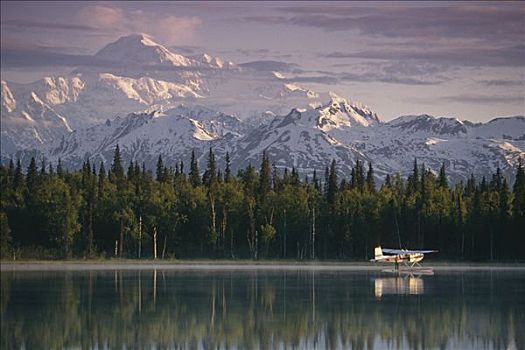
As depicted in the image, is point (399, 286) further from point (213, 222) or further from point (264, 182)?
point (264, 182)

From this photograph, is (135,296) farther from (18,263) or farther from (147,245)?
(147,245)

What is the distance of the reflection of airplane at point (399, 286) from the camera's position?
72.4 m

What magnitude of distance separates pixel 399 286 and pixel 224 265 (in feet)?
138

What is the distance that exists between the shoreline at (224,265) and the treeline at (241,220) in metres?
5.34

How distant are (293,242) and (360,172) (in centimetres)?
3308

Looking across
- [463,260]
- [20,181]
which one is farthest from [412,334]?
[20,181]

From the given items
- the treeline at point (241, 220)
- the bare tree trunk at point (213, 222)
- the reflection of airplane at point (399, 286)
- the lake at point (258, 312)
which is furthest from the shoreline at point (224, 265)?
the lake at point (258, 312)

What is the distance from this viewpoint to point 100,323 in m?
51.2

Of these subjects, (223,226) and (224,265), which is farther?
(223,226)

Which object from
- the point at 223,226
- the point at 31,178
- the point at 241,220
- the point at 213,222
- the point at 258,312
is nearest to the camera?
the point at 258,312

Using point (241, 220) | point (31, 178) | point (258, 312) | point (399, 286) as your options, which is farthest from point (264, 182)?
point (258, 312)

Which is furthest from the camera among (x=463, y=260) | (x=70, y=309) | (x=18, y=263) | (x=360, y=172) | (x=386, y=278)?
(x=360, y=172)

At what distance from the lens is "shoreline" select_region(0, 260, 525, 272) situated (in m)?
107

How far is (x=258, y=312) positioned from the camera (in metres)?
56.9
